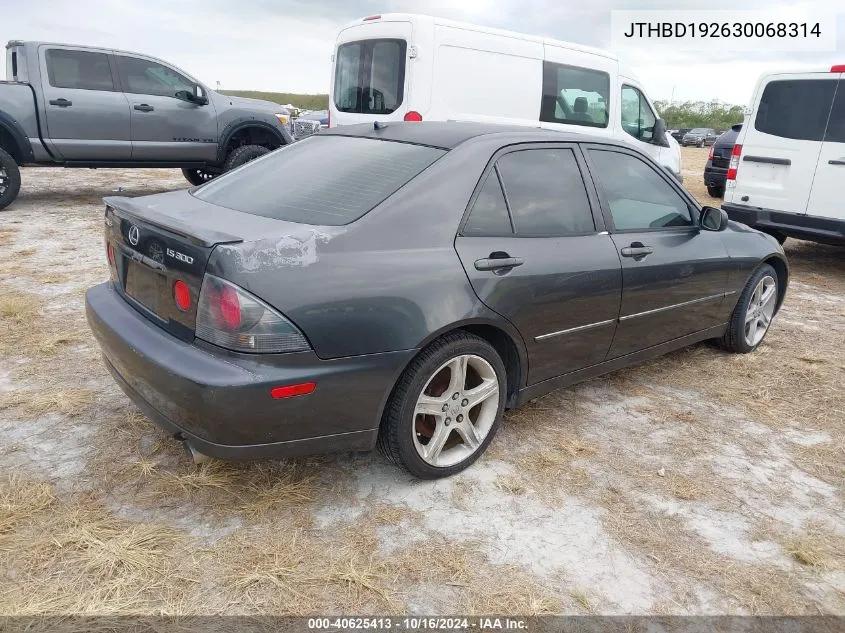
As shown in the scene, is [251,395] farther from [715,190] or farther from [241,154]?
[715,190]

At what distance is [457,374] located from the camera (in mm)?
2775

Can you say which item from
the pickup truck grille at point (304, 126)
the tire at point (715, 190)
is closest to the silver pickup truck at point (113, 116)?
the pickup truck grille at point (304, 126)

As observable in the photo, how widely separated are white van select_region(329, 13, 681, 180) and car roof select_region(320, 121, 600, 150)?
4325 millimetres

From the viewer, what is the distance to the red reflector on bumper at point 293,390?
2254mm

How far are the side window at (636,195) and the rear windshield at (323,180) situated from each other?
41.6 inches

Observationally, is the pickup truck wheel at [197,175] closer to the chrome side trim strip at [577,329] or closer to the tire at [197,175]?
the tire at [197,175]

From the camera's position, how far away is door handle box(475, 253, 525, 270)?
274cm

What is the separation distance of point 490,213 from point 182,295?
132 centimetres

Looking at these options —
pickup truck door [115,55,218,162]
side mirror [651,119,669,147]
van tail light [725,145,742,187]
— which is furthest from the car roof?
side mirror [651,119,669,147]

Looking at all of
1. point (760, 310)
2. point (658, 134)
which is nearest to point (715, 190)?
point (658, 134)

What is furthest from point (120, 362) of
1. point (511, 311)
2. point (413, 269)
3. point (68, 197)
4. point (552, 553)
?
point (68, 197)

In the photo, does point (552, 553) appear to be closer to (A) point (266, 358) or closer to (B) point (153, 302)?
(A) point (266, 358)

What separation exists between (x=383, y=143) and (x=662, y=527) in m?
2.08

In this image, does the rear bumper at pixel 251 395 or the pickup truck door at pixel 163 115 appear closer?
the rear bumper at pixel 251 395
